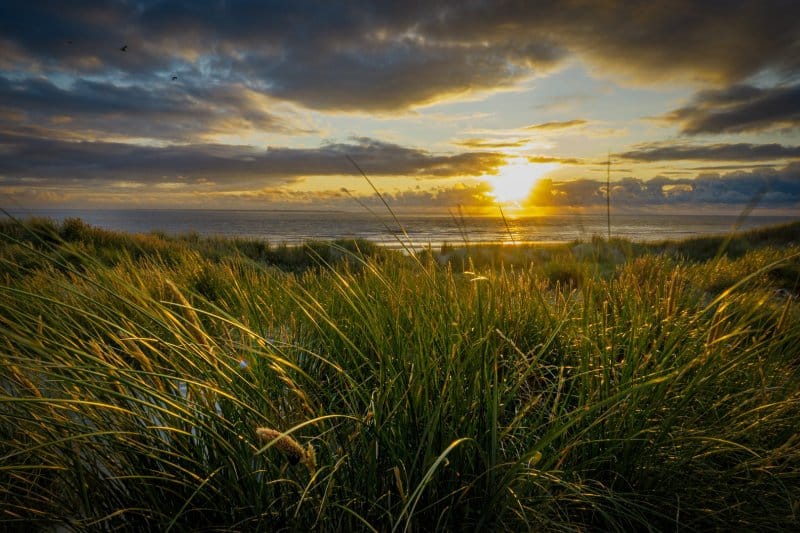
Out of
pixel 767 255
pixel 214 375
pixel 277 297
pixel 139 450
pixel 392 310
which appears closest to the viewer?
pixel 139 450

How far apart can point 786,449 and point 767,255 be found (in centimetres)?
764

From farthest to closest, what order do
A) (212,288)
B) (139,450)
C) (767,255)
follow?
(767,255) < (212,288) < (139,450)

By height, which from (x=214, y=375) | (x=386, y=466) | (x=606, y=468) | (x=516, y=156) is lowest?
(x=606, y=468)

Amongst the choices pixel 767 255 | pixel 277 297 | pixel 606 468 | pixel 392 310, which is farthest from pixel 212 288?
pixel 767 255

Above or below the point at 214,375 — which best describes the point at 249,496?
below

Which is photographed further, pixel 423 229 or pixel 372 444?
pixel 423 229

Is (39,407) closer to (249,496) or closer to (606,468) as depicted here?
(249,496)

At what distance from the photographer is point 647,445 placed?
178 cm

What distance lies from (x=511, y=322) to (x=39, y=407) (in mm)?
2052

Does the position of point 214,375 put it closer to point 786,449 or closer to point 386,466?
point 386,466

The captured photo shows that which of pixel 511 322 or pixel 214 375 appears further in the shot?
pixel 511 322

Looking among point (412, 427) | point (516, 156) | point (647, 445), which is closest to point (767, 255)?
point (516, 156)

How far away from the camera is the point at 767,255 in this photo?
7836mm

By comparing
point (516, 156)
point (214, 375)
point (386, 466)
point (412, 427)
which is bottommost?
point (386, 466)
